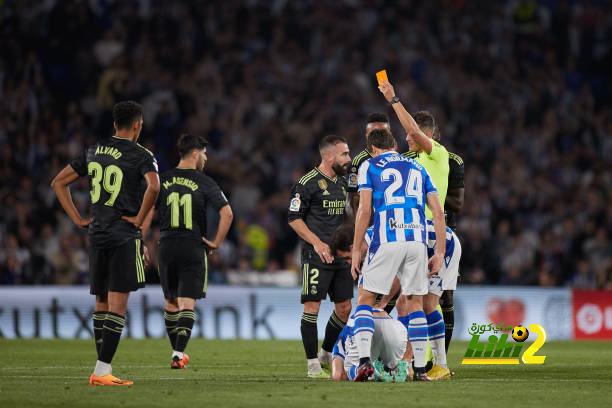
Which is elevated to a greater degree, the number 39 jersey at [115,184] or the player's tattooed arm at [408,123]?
the player's tattooed arm at [408,123]

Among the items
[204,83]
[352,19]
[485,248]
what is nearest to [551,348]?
[485,248]

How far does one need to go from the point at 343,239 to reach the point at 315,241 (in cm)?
32

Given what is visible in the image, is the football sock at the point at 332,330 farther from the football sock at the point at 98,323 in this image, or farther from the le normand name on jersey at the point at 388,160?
the football sock at the point at 98,323

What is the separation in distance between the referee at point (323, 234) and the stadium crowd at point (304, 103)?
28.8 ft

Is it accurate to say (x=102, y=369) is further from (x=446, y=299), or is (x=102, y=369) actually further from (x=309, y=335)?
(x=446, y=299)

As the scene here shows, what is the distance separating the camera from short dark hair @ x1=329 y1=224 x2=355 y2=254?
31.8 ft

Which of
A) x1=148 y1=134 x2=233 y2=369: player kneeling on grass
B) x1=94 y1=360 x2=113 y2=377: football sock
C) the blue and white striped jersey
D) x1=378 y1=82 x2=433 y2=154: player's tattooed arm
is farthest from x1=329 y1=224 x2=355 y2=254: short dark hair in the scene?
x1=94 y1=360 x2=113 y2=377: football sock

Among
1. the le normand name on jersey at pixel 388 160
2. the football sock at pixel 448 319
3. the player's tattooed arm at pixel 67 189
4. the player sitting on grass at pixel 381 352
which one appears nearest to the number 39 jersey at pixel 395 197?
the le normand name on jersey at pixel 388 160

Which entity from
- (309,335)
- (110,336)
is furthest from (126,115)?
(309,335)

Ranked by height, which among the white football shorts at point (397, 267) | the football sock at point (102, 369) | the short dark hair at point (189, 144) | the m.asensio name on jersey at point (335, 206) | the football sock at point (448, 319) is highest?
the short dark hair at point (189, 144)

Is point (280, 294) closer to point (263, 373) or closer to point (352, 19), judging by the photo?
point (263, 373)

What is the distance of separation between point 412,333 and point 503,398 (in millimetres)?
1431

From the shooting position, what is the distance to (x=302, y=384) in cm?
870

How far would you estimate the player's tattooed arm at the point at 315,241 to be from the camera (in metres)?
9.81
